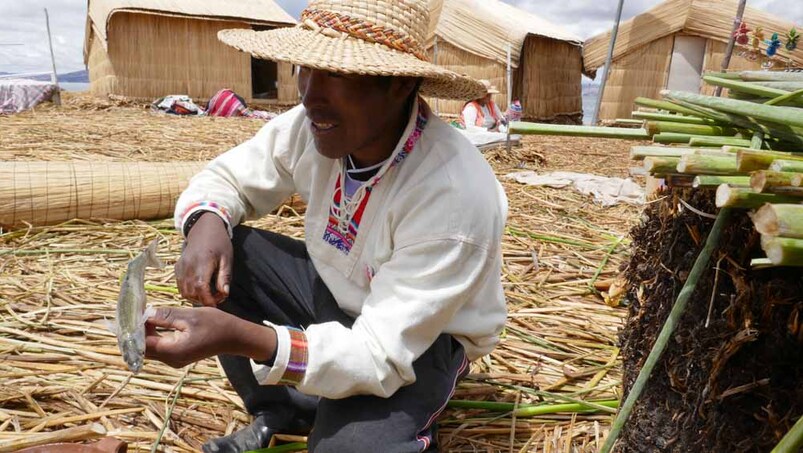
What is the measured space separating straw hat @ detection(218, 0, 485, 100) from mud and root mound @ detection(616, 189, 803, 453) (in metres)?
0.68

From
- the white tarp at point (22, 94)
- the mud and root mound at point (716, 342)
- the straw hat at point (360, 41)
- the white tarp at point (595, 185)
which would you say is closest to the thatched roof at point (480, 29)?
the white tarp at point (22, 94)

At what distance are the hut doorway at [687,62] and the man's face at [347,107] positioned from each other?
45.8 ft

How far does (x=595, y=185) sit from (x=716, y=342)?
4.08 m

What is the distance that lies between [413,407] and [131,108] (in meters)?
12.0

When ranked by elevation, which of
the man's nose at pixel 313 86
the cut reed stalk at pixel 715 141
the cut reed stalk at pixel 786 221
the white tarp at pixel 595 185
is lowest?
the white tarp at pixel 595 185

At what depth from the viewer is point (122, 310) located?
124cm

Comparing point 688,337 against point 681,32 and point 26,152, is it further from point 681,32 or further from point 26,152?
point 681,32

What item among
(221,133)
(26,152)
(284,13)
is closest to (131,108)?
(284,13)

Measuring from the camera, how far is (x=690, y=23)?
536 inches

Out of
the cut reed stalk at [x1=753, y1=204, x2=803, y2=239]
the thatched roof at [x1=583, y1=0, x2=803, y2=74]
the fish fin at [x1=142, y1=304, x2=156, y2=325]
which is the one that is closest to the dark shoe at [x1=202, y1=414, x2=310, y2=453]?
the fish fin at [x1=142, y1=304, x2=156, y2=325]

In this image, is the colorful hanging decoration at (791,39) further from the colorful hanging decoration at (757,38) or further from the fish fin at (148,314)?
the fish fin at (148,314)

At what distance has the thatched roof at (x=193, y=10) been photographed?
12.4m

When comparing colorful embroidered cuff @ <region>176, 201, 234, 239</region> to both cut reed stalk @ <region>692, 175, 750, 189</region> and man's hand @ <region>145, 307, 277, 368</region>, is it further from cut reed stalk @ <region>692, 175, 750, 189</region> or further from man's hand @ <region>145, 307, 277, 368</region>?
cut reed stalk @ <region>692, 175, 750, 189</region>

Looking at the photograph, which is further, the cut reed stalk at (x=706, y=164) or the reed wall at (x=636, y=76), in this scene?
the reed wall at (x=636, y=76)
